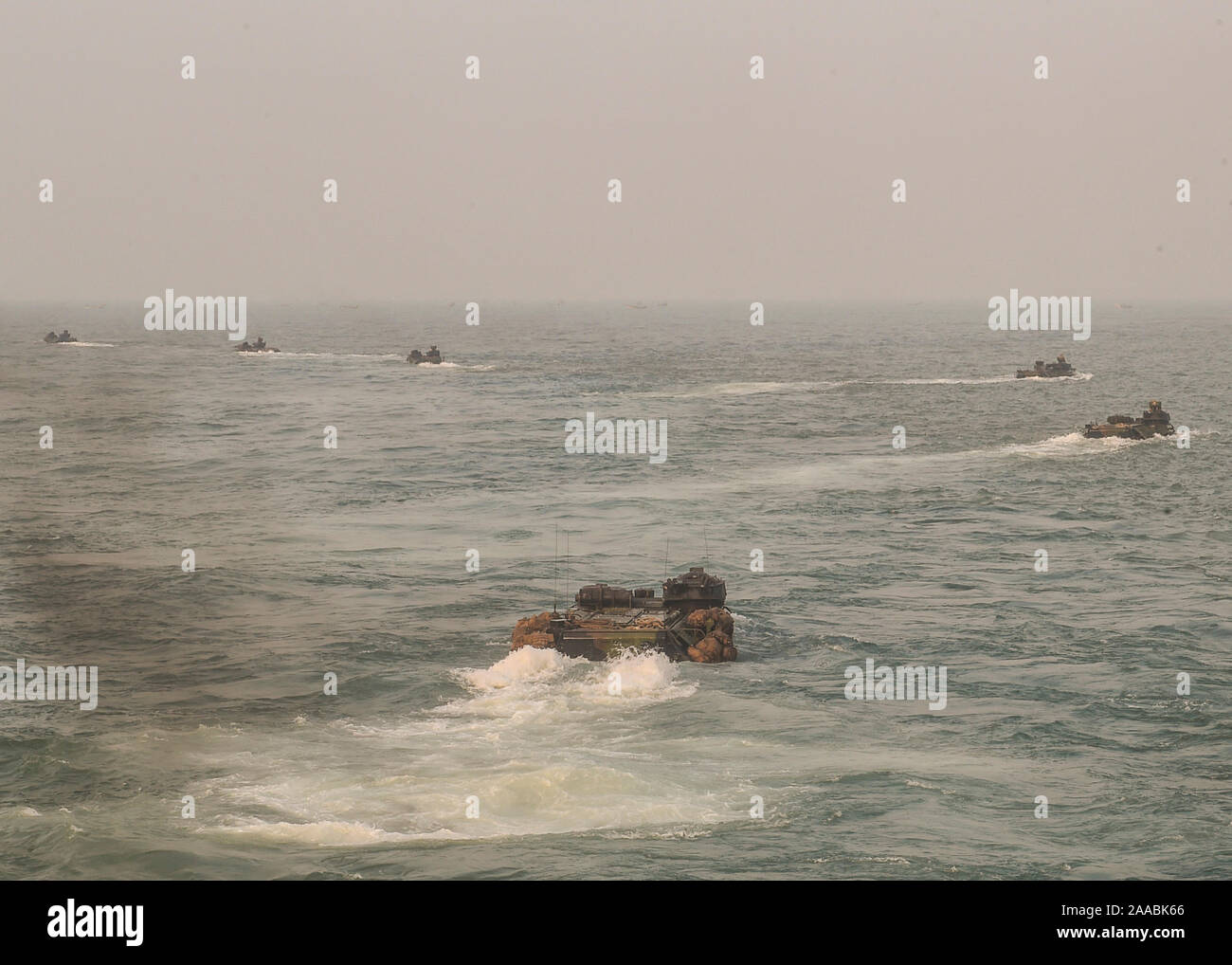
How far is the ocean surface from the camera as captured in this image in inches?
1304

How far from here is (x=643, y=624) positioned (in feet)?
156

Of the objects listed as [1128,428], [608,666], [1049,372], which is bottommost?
[608,666]

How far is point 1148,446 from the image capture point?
324 ft

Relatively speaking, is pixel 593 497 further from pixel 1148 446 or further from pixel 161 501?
pixel 1148 446

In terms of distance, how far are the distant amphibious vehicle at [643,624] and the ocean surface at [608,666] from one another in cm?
99

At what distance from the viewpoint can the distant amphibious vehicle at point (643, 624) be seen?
46750 millimetres

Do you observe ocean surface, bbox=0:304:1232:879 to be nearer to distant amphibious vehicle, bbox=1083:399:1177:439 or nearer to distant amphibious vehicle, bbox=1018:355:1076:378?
distant amphibious vehicle, bbox=1083:399:1177:439

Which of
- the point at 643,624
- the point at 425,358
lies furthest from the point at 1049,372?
the point at 643,624

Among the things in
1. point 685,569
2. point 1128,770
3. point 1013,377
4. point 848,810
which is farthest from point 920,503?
point 1013,377

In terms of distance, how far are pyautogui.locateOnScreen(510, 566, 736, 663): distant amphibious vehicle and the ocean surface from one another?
0.99 metres

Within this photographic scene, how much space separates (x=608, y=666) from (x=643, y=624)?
2.22 meters

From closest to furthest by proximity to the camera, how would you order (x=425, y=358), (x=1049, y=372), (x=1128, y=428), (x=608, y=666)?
(x=608, y=666) → (x=1128, y=428) → (x=1049, y=372) → (x=425, y=358)

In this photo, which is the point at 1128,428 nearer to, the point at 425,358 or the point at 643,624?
the point at 643,624

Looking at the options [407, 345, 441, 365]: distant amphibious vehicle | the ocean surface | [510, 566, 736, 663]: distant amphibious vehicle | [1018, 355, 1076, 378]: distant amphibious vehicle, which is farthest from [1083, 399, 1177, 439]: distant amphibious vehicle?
[407, 345, 441, 365]: distant amphibious vehicle
